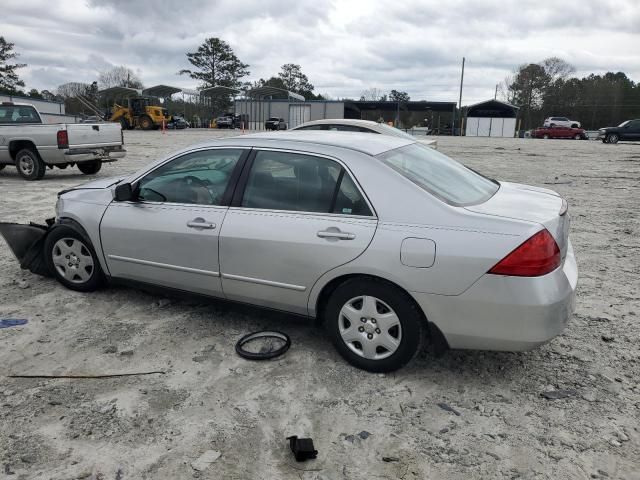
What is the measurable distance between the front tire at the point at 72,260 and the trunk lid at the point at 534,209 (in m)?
3.33

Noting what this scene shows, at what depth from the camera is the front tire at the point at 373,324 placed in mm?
3119

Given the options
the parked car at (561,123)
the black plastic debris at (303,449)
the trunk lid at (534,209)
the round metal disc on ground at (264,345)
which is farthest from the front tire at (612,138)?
the black plastic debris at (303,449)

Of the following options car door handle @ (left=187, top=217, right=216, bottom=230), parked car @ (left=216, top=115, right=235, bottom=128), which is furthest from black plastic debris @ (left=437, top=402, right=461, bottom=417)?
parked car @ (left=216, top=115, right=235, bottom=128)

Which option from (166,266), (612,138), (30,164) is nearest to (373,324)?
(166,266)

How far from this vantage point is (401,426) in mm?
2844

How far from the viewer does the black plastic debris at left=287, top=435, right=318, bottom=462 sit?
8.36 feet

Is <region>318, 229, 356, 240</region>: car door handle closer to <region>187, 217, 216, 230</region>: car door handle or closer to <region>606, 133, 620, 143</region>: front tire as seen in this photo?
<region>187, 217, 216, 230</region>: car door handle

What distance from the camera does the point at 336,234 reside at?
10.6 feet

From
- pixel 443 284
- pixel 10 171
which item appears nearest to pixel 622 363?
pixel 443 284

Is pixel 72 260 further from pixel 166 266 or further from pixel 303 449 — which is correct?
pixel 303 449

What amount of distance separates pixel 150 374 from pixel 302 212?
1.48 meters

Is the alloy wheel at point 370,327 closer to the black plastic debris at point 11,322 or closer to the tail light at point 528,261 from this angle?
the tail light at point 528,261

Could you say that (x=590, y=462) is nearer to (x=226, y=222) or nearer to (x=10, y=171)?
(x=226, y=222)

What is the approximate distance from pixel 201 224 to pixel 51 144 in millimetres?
9295
